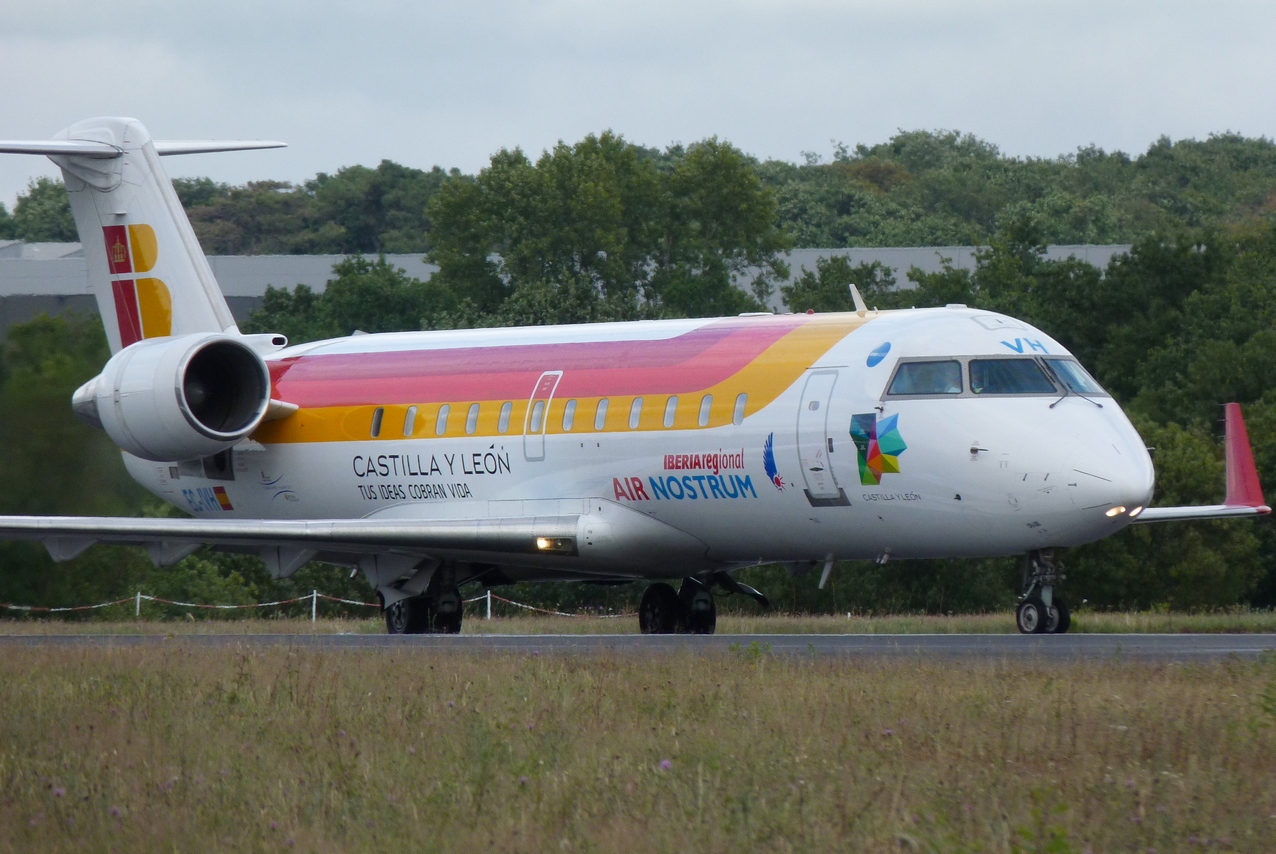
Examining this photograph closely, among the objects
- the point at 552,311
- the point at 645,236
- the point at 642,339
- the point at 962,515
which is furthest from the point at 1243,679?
the point at 645,236

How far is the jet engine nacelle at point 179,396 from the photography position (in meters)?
23.6

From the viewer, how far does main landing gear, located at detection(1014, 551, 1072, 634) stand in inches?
766

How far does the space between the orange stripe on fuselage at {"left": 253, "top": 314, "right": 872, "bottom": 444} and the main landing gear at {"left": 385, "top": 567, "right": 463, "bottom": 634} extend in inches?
70.8

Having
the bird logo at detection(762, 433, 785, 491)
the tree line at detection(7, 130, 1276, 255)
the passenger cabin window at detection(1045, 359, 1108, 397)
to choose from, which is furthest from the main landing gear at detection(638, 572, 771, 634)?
the tree line at detection(7, 130, 1276, 255)

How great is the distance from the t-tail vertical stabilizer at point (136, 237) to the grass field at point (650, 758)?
1223cm

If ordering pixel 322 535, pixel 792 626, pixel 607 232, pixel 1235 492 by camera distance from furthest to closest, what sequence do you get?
pixel 607 232, pixel 792 626, pixel 322 535, pixel 1235 492

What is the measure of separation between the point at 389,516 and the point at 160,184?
6.12m

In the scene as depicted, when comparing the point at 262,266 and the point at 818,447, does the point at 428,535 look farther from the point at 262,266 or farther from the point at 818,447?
the point at 262,266

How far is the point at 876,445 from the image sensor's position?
19594 millimetres

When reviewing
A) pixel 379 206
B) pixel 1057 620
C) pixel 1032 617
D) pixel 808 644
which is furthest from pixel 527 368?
pixel 379 206

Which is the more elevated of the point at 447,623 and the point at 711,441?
the point at 711,441

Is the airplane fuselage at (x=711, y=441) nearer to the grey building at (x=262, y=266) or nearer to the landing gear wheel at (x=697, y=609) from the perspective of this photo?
the landing gear wheel at (x=697, y=609)

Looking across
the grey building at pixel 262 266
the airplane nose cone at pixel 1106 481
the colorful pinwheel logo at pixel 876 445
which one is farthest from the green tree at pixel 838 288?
the airplane nose cone at pixel 1106 481

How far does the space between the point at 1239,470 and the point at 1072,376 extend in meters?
3.52
